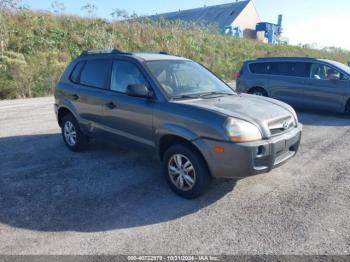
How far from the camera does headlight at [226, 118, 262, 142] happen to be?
3.72 metres

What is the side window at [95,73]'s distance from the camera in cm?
527

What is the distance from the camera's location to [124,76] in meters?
4.93

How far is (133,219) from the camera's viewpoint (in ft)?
12.3

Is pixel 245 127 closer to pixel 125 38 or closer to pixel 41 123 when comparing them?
pixel 41 123

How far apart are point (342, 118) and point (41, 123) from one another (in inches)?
333

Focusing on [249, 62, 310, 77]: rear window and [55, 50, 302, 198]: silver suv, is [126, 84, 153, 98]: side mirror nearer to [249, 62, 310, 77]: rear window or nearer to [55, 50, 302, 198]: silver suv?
[55, 50, 302, 198]: silver suv

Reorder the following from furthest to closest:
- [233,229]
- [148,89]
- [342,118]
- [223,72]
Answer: [223,72], [342,118], [148,89], [233,229]

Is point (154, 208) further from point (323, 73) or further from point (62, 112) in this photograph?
point (323, 73)

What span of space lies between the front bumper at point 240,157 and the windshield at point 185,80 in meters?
0.98

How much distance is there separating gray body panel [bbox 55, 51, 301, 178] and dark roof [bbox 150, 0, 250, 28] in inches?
1642

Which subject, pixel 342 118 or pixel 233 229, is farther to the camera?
pixel 342 118

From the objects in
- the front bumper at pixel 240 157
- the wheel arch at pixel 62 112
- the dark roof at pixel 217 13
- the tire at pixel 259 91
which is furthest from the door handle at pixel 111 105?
the dark roof at pixel 217 13

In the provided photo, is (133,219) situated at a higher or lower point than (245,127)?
lower

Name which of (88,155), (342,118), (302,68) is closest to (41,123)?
(88,155)
